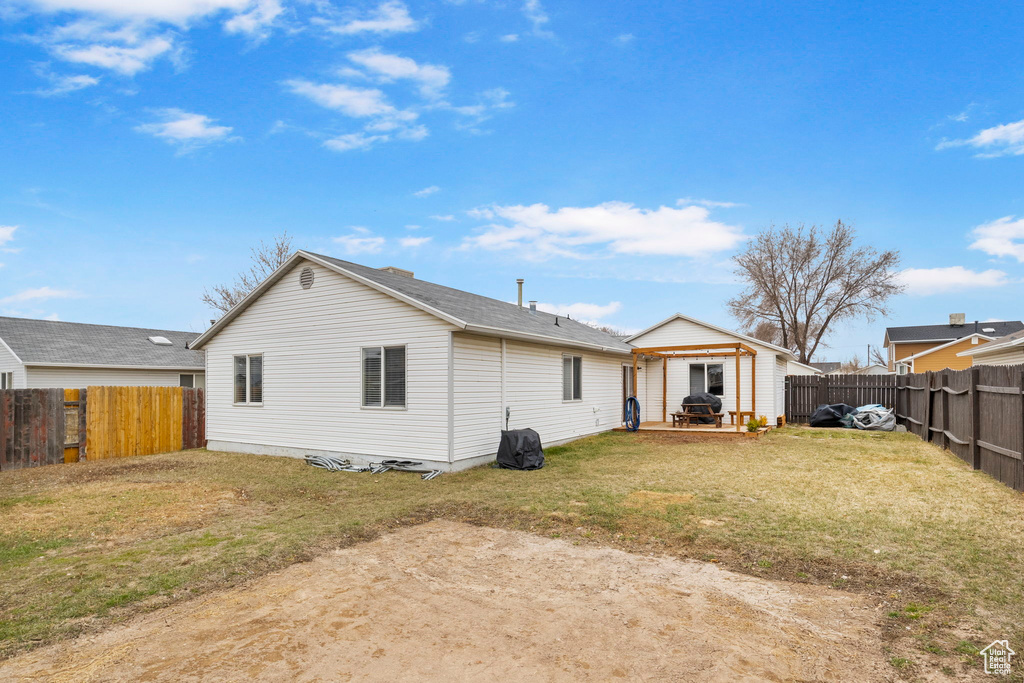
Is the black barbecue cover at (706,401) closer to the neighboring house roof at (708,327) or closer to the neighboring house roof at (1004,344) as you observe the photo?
the neighboring house roof at (708,327)

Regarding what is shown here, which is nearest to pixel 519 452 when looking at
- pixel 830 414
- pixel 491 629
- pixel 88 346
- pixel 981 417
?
pixel 491 629

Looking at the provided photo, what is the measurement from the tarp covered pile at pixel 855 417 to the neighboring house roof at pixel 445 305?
8855 millimetres

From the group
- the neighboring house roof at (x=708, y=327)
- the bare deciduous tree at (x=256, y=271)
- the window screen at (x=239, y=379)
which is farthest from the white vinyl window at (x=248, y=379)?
the bare deciduous tree at (x=256, y=271)

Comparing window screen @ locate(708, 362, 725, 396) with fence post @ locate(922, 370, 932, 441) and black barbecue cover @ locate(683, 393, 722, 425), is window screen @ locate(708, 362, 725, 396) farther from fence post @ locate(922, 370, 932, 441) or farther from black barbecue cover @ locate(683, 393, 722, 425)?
fence post @ locate(922, 370, 932, 441)

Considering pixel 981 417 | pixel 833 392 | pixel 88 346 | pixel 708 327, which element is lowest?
pixel 833 392

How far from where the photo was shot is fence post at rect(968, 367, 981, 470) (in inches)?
389

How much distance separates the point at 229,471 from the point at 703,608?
975cm

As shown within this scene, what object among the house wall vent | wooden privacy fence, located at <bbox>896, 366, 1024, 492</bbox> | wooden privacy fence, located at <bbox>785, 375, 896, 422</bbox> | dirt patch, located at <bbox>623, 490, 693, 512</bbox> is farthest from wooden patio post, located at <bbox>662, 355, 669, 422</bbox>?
the house wall vent

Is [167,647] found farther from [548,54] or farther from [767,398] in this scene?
[767,398]

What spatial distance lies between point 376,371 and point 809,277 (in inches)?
1268

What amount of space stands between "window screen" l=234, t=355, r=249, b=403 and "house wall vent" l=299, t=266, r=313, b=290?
2.94 m

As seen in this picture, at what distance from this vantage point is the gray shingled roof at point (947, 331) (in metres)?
41.7

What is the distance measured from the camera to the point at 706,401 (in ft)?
61.2

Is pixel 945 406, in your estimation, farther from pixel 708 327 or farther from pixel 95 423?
pixel 95 423
